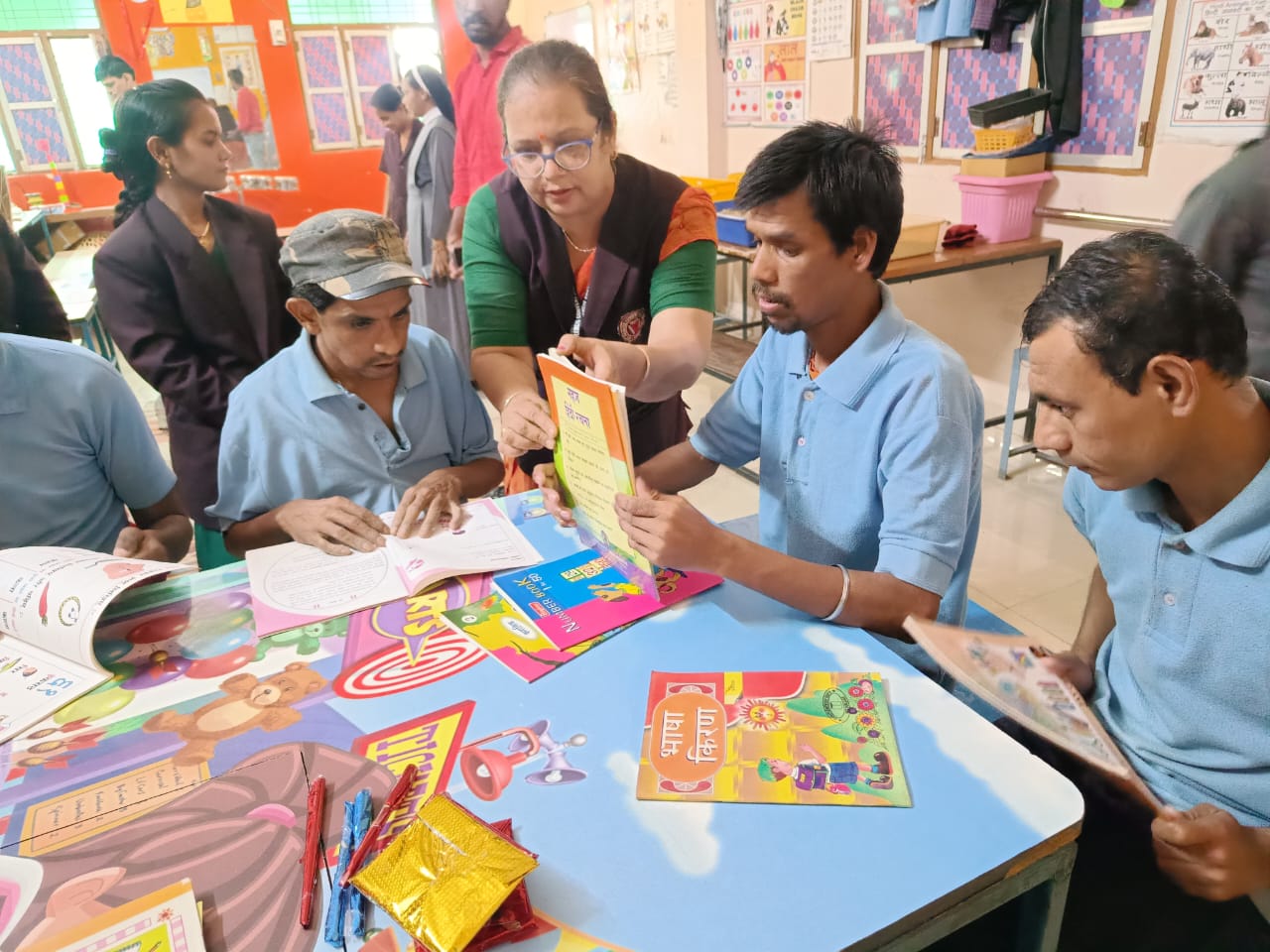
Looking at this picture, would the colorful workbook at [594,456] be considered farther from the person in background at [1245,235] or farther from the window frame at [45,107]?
the window frame at [45,107]

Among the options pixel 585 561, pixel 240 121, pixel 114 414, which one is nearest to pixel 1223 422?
pixel 585 561

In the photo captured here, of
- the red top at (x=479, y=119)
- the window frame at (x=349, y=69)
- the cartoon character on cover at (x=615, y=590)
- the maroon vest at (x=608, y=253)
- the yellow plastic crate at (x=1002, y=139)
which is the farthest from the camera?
the window frame at (x=349, y=69)

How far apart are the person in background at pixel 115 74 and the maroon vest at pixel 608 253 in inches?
186

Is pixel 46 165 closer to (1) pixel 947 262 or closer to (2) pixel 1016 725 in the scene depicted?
(1) pixel 947 262

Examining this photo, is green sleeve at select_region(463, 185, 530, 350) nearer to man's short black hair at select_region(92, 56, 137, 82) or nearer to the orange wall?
man's short black hair at select_region(92, 56, 137, 82)

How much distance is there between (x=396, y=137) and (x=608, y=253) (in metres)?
3.33

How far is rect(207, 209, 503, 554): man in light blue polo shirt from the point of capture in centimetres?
145

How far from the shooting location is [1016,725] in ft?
3.92

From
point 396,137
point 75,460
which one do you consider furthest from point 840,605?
point 396,137

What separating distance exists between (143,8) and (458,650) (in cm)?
612

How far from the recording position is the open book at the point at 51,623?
3.44ft

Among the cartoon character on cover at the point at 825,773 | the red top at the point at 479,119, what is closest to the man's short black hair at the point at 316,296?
the cartoon character on cover at the point at 825,773

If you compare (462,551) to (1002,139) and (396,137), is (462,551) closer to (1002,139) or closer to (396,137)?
(1002,139)

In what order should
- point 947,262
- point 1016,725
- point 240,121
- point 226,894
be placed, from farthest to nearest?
point 240,121 → point 947,262 → point 1016,725 → point 226,894
